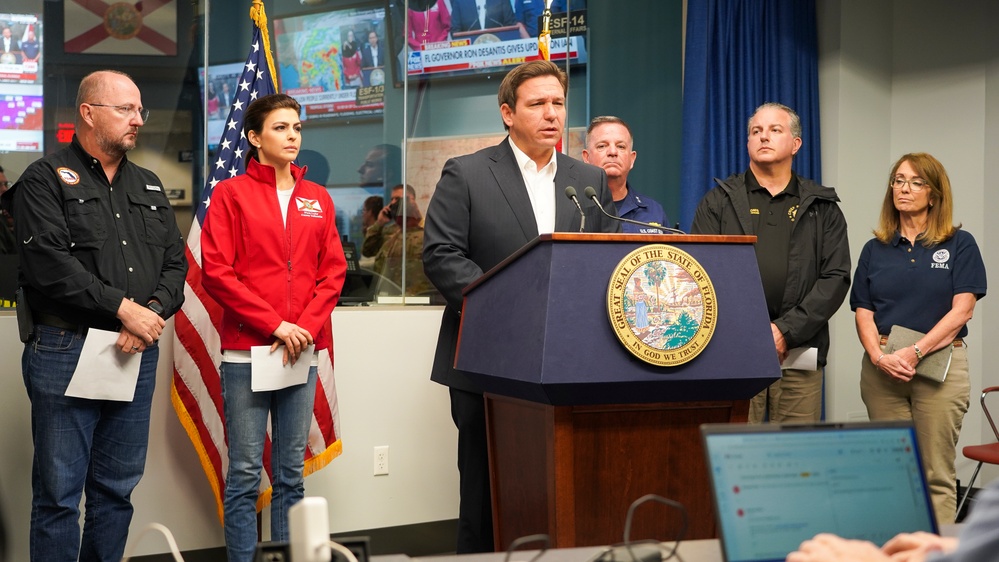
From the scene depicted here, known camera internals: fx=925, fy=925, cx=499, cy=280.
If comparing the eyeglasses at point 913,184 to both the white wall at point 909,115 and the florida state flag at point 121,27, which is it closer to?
the white wall at point 909,115

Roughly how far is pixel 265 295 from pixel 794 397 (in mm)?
2070

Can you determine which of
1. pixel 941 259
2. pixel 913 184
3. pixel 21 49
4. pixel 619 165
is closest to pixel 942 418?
pixel 941 259

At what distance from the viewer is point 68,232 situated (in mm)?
2996

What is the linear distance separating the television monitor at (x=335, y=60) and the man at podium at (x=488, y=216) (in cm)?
193

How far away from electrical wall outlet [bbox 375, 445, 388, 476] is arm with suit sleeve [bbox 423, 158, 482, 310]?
1.80 meters

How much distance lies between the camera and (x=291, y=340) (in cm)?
321

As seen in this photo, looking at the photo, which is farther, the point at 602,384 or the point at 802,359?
the point at 802,359

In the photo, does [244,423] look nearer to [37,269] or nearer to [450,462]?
[37,269]

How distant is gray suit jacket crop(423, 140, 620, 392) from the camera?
106 inches

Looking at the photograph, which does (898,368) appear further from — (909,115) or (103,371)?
(103,371)

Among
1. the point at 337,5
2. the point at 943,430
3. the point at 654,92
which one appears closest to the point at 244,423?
the point at 337,5

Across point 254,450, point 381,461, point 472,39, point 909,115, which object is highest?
point 472,39

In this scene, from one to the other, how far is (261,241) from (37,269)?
0.73 m

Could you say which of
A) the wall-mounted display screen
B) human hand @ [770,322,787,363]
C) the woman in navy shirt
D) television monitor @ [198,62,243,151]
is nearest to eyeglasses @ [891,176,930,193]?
the woman in navy shirt
